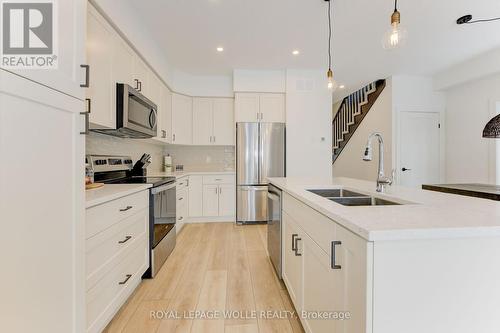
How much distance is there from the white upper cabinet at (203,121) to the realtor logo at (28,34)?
3.54m

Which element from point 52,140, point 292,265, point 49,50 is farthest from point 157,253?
point 49,50

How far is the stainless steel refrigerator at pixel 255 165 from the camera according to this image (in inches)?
163

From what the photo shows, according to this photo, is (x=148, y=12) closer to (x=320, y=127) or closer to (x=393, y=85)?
(x=320, y=127)

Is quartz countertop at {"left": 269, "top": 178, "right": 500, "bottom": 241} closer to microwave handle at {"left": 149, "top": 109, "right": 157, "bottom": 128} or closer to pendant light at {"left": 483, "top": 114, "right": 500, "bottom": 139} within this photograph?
pendant light at {"left": 483, "top": 114, "right": 500, "bottom": 139}

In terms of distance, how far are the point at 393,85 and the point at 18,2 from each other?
532 centimetres

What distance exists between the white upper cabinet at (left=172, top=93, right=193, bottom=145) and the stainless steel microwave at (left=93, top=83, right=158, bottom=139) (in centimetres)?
153

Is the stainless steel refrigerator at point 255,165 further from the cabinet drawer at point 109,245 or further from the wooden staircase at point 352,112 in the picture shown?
the wooden staircase at point 352,112

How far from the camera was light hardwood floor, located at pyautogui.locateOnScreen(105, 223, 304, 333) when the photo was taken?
1590 millimetres

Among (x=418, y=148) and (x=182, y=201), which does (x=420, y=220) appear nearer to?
(x=182, y=201)

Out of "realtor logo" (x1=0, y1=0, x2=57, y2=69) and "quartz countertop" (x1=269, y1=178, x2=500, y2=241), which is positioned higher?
"realtor logo" (x1=0, y1=0, x2=57, y2=69)

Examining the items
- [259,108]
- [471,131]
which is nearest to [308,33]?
[259,108]

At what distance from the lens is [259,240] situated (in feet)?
10.9

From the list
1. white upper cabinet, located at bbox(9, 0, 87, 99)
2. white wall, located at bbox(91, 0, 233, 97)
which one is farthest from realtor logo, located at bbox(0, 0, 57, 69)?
white wall, located at bbox(91, 0, 233, 97)

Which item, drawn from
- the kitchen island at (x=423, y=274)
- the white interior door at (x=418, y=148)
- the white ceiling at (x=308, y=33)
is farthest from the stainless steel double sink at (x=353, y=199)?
the white interior door at (x=418, y=148)
